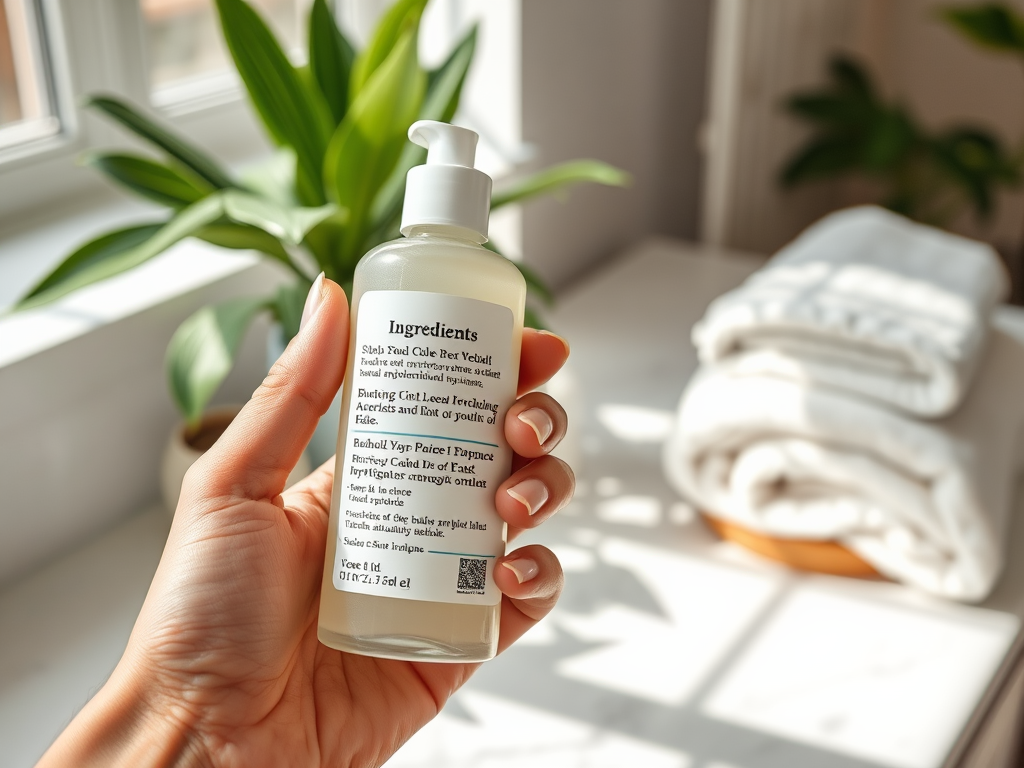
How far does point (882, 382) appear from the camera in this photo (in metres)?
0.81

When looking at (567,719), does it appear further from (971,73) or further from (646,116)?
(971,73)

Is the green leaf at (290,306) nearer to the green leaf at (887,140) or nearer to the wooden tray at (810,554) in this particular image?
the wooden tray at (810,554)

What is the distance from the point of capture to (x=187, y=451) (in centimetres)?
82

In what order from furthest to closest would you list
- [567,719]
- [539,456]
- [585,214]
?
[585,214] → [567,719] → [539,456]

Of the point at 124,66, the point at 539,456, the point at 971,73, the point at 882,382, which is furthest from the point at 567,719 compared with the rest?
the point at 971,73

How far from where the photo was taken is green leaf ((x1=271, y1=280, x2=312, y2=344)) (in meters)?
0.77

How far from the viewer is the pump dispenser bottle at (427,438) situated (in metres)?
0.48

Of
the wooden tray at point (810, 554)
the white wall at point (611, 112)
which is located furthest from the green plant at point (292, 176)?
the white wall at point (611, 112)

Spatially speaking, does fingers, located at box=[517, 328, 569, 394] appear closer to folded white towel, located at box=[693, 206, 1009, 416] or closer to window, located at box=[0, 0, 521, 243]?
folded white towel, located at box=[693, 206, 1009, 416]

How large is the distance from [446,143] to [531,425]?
15 centimetres

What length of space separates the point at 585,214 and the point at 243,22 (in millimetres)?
774

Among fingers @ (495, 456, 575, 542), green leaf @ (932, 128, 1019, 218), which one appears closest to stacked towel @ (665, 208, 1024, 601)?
fingers @ (495, 456, 575, 542)

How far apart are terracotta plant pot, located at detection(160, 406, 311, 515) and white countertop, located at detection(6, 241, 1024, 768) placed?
58mm

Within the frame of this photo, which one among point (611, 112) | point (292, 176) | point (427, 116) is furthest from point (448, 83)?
point (611, 112)
